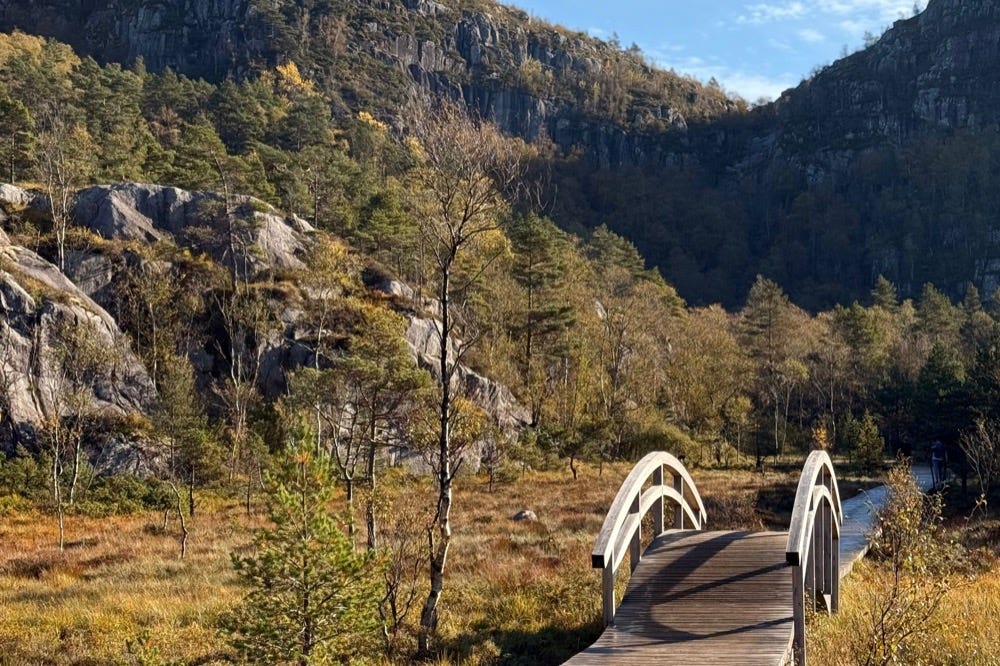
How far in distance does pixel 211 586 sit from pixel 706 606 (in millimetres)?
9293

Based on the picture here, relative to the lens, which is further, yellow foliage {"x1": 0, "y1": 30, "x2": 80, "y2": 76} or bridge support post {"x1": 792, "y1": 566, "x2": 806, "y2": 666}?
yellow foliage {"x1": 0, "y1": 30, "x2": 80, "y2": 76}

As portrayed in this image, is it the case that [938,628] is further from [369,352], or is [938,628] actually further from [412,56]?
[412,56]

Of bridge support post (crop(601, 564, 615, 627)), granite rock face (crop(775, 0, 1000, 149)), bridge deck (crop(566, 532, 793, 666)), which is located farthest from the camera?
granite rock face (crop(775, 0, 1000, 149))

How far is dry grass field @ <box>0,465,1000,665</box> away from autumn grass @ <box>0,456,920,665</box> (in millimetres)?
30

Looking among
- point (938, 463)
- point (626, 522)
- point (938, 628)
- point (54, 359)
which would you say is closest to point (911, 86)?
point (938, 463)

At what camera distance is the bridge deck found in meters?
8.36

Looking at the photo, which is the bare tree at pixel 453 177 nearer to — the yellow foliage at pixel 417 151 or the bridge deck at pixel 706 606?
the yellow foliage at pixel 417 151

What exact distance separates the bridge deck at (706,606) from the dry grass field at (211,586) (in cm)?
109

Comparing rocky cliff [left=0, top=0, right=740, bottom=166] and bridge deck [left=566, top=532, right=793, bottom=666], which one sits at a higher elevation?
rocky cliff [left=0, top=0, right=740, bottom=166]

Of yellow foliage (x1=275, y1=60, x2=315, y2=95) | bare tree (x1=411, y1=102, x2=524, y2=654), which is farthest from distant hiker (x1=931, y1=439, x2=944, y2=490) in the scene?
yellow foliage (x1=275, y1=60, x2=315, y2=95)

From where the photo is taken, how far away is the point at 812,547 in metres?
11.1

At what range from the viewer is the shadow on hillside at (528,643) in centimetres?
1023

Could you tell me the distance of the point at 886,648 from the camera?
7227mm

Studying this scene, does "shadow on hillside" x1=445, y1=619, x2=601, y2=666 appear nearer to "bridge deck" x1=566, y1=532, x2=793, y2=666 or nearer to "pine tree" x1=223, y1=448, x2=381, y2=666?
"bridge deck" x1=566, y1=532, x2=793, y2=666
